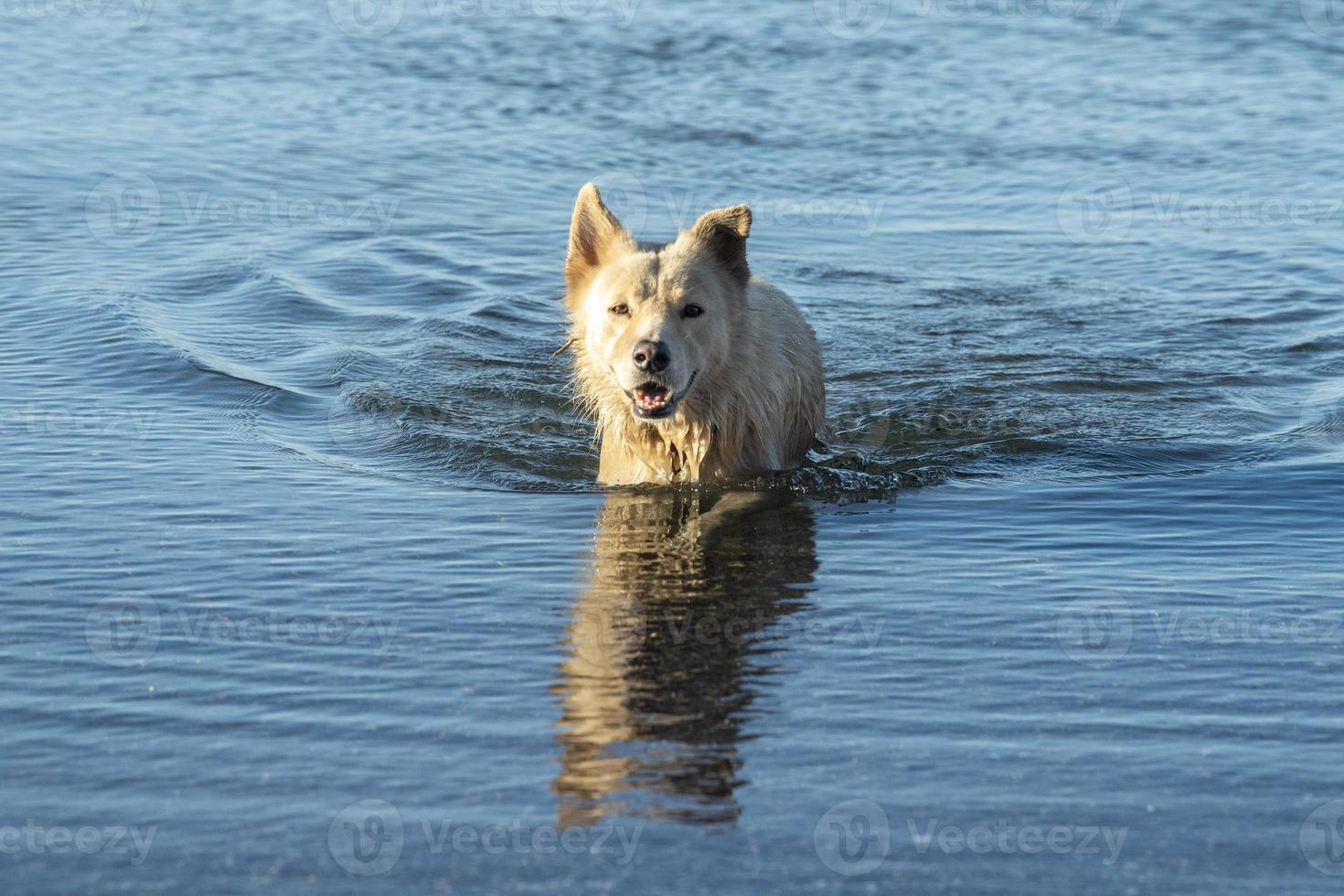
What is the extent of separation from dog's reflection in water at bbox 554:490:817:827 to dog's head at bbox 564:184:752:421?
0.63 meters

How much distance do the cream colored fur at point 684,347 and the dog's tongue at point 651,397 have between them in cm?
6

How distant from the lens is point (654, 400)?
7.76 meters

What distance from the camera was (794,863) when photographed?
4.60m

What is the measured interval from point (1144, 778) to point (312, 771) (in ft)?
8.92

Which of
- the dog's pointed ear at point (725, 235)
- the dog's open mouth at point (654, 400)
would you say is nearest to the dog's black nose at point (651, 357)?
the dog's open mouth at point (654, 400)

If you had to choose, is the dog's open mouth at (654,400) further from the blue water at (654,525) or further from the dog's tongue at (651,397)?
the blue water at (654,525)

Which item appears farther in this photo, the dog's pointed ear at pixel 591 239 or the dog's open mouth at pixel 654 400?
the dog's pointed ear at pixel 591 239

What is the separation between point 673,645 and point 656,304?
208 centimetres

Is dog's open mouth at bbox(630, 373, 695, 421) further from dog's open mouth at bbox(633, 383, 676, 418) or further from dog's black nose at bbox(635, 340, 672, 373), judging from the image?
dog's black nose at bbox(635, 340, 672, 373)

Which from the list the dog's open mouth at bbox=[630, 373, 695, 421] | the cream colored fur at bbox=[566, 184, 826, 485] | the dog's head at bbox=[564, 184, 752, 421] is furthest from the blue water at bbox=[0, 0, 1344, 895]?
the dog's head at bbox=[564, 184, 752, 421]

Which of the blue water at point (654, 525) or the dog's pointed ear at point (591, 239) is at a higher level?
the dog's pointed ear at point (591, 239)

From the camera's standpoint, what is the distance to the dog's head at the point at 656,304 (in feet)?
25.1

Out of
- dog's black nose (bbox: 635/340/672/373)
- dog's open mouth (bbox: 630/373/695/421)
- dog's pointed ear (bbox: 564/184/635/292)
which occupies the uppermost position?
dog's pointed ear (bbox: 564/184/635/292)

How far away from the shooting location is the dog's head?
25.1ft
